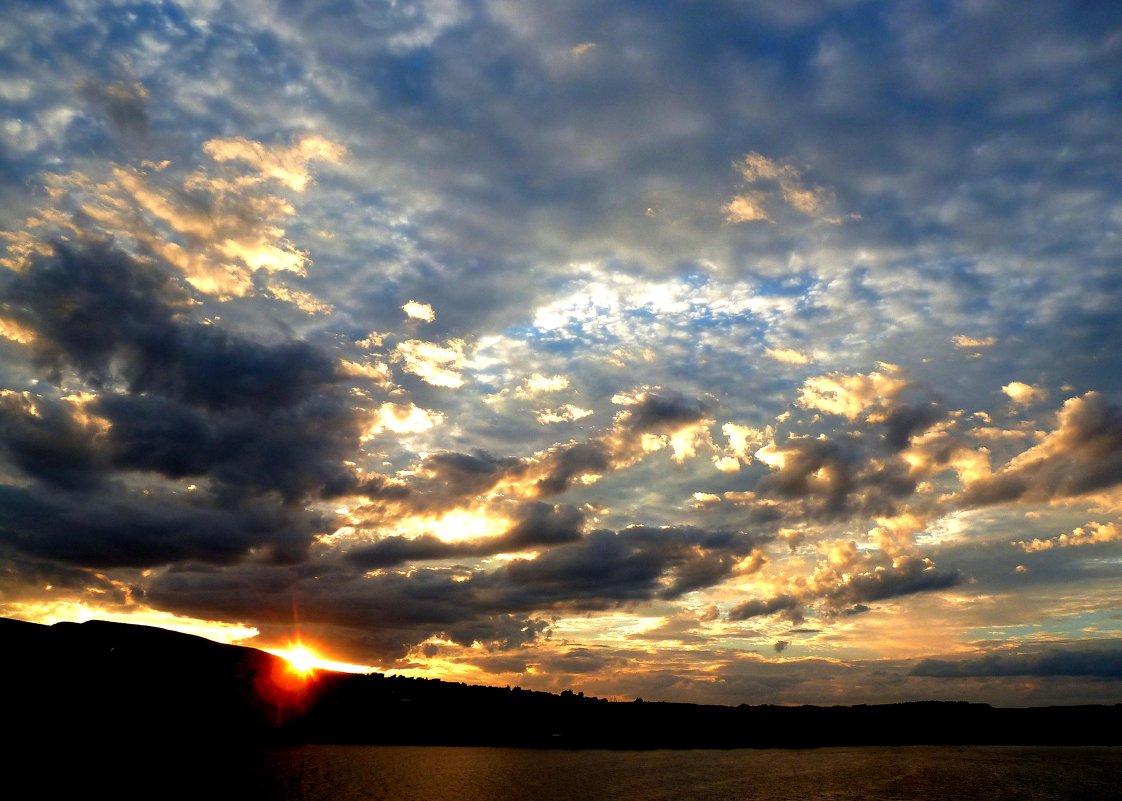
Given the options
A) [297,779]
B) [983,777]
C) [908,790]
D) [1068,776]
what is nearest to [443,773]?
[297,779]

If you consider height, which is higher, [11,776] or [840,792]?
[11,776]

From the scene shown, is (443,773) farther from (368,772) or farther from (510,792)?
(510,792)

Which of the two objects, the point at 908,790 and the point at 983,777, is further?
the point at 983,777

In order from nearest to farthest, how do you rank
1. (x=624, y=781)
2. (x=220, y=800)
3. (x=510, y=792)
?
(x=220, y=800) < (x=510, y=792) < (x=624, y=781)

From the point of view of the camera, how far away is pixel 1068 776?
650ft

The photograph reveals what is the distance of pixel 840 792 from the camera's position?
149125 millimetres

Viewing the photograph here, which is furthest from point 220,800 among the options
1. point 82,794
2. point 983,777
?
point 983,777

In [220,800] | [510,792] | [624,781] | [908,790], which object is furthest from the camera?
[624,781]

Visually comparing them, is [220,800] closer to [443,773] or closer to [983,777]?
[443,773]

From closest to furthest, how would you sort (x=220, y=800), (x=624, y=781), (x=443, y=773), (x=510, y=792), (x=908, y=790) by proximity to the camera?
1. (x=220, y=800)
2. (x=510, y=792)
3. (x=908, y=790)
4. (x=624, y=781)
5. (x=443, y=773)

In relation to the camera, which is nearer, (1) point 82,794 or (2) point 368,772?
(1) point 82,794

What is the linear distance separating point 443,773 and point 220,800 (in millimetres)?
77647

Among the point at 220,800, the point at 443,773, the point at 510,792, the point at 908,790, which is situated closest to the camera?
Answer: the point at 220,800

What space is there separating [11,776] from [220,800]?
6251 centimetres
